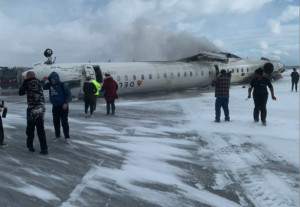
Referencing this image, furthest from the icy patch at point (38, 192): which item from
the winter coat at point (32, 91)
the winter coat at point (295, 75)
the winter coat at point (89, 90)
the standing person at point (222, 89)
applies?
the winter coat at point (295, 75)

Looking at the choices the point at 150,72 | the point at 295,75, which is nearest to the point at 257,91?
the point at 150,72

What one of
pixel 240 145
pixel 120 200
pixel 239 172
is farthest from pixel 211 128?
pixel 120 200

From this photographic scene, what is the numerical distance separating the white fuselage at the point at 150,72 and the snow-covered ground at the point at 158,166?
25.9 ft

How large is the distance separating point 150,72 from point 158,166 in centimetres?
1561

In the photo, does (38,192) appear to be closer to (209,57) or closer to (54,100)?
(54,100)

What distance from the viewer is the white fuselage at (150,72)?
18156 millimetres

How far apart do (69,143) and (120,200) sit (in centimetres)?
352

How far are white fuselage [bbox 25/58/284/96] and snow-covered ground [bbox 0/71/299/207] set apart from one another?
7905mm

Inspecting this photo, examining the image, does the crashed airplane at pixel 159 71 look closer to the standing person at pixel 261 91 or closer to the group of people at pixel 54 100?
the group of people at pixel 54 100

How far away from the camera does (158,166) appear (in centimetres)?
617

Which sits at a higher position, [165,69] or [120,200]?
[165,69]

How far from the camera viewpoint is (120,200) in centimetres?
458

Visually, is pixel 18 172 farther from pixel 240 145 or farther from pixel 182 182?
pixel 240 145

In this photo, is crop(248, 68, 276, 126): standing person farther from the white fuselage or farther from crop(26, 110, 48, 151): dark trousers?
the white fuselage
